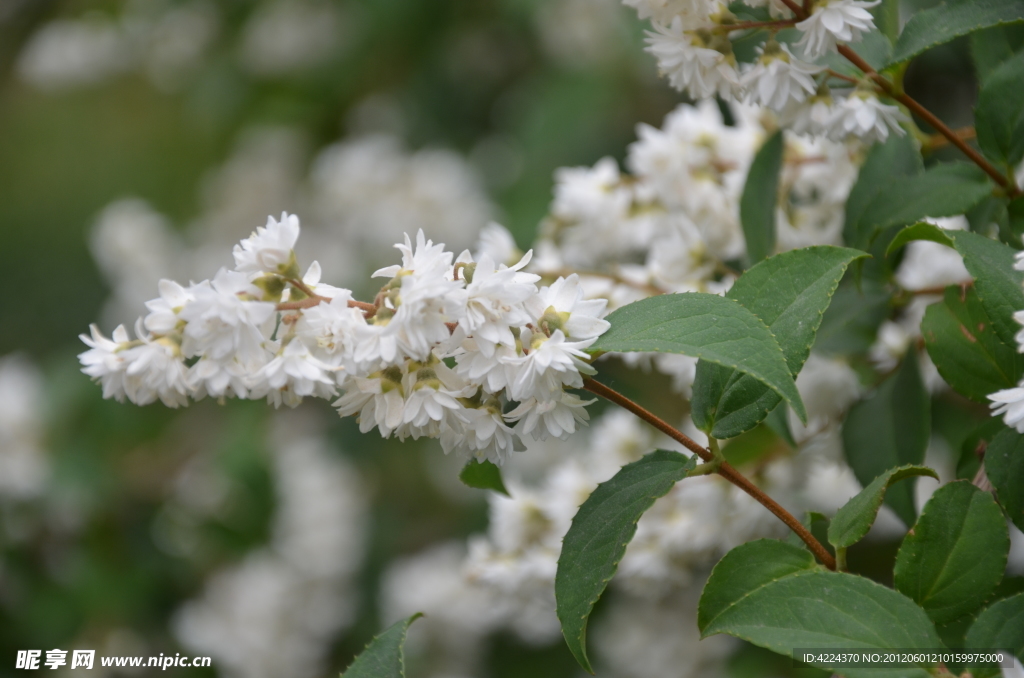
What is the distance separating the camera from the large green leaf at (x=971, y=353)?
0.66 m

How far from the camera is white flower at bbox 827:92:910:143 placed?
71 centimetres

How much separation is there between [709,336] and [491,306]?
0.49 ft

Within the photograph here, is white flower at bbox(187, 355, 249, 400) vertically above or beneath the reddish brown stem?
beneath

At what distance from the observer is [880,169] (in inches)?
32.5

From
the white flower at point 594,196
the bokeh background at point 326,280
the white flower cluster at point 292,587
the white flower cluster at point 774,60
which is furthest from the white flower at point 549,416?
the white flower cluster at point 292,587

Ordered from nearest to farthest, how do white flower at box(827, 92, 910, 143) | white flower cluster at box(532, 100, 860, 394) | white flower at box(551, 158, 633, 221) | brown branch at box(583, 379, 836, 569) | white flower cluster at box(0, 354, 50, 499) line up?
1. brown branch at box(583, 379, 836, 569)
2. white flower at box(827, 92, 910, 143)
3. white flower cluster at box(532, 100, 860, 394)
4. white flower at box(551, 158, 633, 221)
5. white flower cluster at box(0, 354, 50, 499)

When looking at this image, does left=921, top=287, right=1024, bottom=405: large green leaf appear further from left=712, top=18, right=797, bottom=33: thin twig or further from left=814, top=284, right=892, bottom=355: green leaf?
left=712, top=18, right=797, bottom=33: thin twig

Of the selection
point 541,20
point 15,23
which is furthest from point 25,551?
point 15,23

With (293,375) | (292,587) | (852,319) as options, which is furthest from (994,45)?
(292,587)

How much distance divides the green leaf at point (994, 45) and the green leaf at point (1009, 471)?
0.44 meters

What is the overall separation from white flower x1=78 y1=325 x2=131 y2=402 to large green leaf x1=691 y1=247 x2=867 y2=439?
44cm

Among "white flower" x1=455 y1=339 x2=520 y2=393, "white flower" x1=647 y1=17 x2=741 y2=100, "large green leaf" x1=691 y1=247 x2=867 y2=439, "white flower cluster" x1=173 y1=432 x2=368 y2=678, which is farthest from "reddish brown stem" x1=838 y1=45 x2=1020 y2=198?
"white flower cluster" x1=173 y1=432 x2=368 y2=678

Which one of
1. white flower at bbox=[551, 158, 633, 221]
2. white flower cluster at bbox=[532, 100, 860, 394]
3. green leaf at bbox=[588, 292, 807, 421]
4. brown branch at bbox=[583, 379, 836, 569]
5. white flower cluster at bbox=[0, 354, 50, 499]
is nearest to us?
green leaf at bbox=[588, 292, 807, 421]

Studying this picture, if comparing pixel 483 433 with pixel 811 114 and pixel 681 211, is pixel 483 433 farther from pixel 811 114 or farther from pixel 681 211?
pixel 681 211
